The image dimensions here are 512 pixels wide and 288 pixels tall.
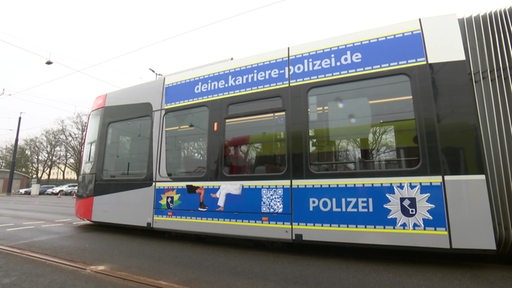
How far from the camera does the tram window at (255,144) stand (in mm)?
4699

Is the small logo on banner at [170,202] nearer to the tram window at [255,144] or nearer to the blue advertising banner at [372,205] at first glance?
the tram window at [255,144]

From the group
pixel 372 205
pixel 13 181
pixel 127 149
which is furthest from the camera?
pixel 13 181

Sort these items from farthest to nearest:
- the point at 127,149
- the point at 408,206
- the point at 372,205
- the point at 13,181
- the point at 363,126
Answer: the point at 13,181 → the point at 127,149 → the point at 363,126 → the point at 372,205 → the point at 408,206

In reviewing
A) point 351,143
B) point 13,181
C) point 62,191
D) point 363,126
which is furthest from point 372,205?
point 13,181

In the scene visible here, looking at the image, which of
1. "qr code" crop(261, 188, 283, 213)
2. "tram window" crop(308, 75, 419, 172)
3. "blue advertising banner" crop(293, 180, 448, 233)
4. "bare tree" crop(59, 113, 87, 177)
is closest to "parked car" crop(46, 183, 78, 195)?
"bare tree" crop(59, 113, 87, 177)

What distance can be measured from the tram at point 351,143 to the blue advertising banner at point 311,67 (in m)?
0.02

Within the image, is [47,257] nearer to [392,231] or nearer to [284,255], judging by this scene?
[284,255]

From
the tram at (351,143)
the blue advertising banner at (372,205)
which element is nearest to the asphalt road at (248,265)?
the tram at (351,143)

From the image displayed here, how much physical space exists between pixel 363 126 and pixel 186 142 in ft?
9.97

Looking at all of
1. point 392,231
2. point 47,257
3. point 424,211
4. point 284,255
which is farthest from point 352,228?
point 47,257

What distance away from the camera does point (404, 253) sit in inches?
178

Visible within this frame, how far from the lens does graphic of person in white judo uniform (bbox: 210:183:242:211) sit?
4.85 meters

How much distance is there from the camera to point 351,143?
13.9ft

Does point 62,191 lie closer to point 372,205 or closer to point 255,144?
point 255,144
